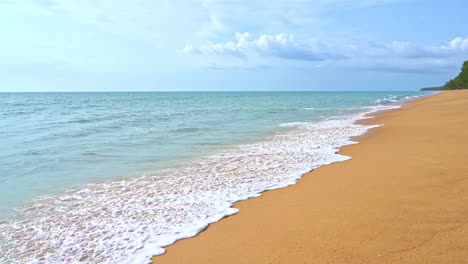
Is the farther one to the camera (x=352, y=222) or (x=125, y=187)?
(x=125, y=187)

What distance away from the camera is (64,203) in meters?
5.81

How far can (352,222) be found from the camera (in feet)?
14.5

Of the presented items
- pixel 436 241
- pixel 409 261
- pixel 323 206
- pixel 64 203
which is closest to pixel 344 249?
pixel 409 261

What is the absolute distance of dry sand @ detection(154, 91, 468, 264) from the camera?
363cm

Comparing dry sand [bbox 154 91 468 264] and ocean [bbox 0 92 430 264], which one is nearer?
dry sand [bbox 154 91 468 264]

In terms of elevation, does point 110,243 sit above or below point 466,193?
below

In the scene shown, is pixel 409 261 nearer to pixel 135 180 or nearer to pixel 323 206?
pixel 323 206

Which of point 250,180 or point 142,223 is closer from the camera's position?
point 142,223

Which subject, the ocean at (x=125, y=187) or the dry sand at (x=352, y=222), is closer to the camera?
the dry sand at (x=352, y=222)

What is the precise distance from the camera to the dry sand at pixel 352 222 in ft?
11.9

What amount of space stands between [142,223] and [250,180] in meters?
2.81

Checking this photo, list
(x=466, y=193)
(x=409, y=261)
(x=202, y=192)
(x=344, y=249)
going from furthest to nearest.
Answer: (x=202, y=192) < (x=466, y=193) < (x=344, y=249) < (x=409, y=261)

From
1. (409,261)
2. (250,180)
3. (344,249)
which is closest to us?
(409,261)

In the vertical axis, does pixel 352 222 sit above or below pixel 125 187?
above
